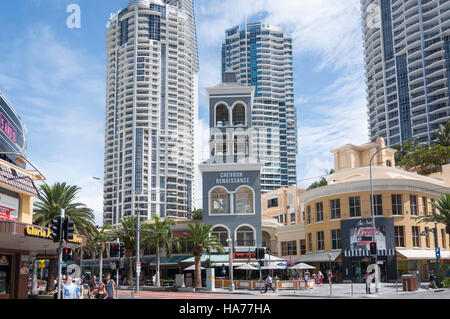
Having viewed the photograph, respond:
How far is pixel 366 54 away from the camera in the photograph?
172250 mm

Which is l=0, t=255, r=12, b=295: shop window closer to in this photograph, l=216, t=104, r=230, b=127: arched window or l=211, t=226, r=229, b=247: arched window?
l=211, t=226, r=229, b=247: arched window

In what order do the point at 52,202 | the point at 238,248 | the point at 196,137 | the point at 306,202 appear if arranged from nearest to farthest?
1. the point at 52,202
2. the point at 238,248
3. the point at 306,202
4. the point at 196,137

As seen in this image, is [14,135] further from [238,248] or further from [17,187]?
[238,248]

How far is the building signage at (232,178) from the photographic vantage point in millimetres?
60969

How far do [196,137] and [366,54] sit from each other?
6831cm

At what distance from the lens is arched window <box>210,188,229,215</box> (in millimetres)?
60906

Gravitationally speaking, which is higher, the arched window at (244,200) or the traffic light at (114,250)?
the arched window at (244,200)

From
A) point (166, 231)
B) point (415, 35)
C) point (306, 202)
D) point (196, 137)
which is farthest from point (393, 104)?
point (166, 231)

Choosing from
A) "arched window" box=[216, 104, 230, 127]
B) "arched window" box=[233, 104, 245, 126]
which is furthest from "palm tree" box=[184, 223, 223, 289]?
"arched window" box=[233, 104, 245, 126]

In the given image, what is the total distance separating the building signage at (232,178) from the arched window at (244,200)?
0.90 m

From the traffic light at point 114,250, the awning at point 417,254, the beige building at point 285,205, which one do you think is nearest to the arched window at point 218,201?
the awning at point 417,254

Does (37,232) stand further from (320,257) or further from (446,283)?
(320,257)

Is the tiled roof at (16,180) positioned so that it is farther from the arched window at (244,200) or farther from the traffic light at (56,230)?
the arched window at (244,200)

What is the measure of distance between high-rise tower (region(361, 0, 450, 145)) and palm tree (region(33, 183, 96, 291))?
111m
